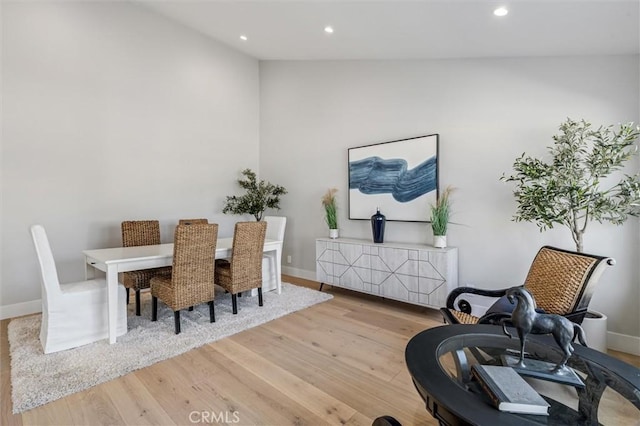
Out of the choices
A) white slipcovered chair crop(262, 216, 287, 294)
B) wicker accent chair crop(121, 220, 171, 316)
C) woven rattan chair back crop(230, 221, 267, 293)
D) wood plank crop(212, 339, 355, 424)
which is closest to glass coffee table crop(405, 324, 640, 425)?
wood plank crop(212, 339, 355, 424)

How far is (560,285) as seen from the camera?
1.97 meters

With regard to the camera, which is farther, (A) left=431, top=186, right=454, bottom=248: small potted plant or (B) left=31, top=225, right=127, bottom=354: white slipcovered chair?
(A) left=431, top=186, right=454, bottom=248: small potted plant

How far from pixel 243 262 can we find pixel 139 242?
1.41 m

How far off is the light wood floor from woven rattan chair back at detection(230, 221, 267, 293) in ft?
1.91

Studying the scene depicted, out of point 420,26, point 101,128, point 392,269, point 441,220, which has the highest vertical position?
point 420,26

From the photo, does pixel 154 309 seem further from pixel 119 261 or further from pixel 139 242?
pixel 139 242

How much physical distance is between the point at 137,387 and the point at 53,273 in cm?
122

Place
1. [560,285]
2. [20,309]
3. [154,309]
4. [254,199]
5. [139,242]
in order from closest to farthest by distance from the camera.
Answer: [560,285], [154,309], [20,309], [139,242], [254,199]

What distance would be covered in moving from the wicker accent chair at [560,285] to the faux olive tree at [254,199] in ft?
11.4

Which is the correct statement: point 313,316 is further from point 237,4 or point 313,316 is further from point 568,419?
point 237,4

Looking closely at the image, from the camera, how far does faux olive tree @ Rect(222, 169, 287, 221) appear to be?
496 cm

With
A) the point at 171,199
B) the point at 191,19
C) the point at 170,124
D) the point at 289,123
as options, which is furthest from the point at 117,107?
the point at 289,123

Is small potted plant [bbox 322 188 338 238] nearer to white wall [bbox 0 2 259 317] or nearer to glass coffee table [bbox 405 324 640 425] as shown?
white wall [bbox 0 2 259 317]

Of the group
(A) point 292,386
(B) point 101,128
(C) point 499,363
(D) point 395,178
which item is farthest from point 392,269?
(B) point 101,128
